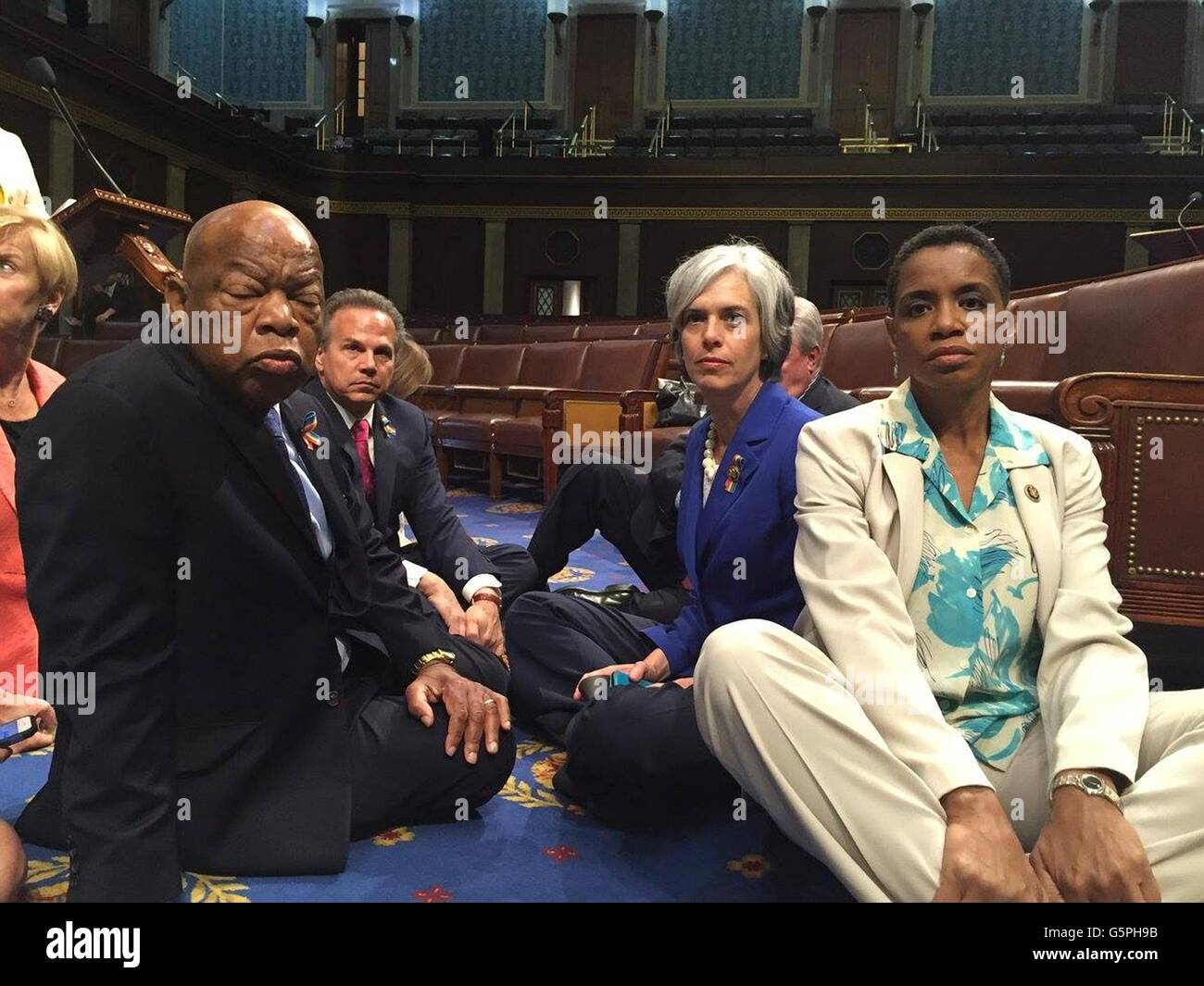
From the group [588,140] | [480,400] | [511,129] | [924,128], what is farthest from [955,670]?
[511,129]

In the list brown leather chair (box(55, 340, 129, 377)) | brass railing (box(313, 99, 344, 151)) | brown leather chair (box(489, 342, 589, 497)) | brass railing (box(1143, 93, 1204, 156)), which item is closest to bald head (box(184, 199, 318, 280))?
brown leather chair (box(489, 342, 589, 497))

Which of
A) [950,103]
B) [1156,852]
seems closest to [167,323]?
[1156,852]

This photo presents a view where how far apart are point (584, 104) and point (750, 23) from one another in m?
2.45

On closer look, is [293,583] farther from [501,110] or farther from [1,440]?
[501,110]

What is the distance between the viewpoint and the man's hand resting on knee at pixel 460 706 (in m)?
1.55

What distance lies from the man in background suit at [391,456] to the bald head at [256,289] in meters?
0.73

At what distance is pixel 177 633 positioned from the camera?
4.09 feet

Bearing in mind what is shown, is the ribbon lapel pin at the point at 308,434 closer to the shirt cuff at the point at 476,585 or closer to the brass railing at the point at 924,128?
the shirt cuff at the point at 476,585

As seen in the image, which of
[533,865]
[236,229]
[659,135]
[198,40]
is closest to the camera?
[236,229]

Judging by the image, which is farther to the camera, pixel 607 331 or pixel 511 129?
pixel 511 129

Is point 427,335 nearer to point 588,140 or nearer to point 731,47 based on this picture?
point 588,140

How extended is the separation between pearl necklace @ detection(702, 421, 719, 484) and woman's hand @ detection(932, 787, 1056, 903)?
2.38 feet

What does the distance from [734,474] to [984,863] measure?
729mm

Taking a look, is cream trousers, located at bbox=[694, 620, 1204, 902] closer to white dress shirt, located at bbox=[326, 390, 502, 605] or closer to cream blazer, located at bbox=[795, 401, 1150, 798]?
cream blazer, located at bbox=[795, 401, 1150, 798]
